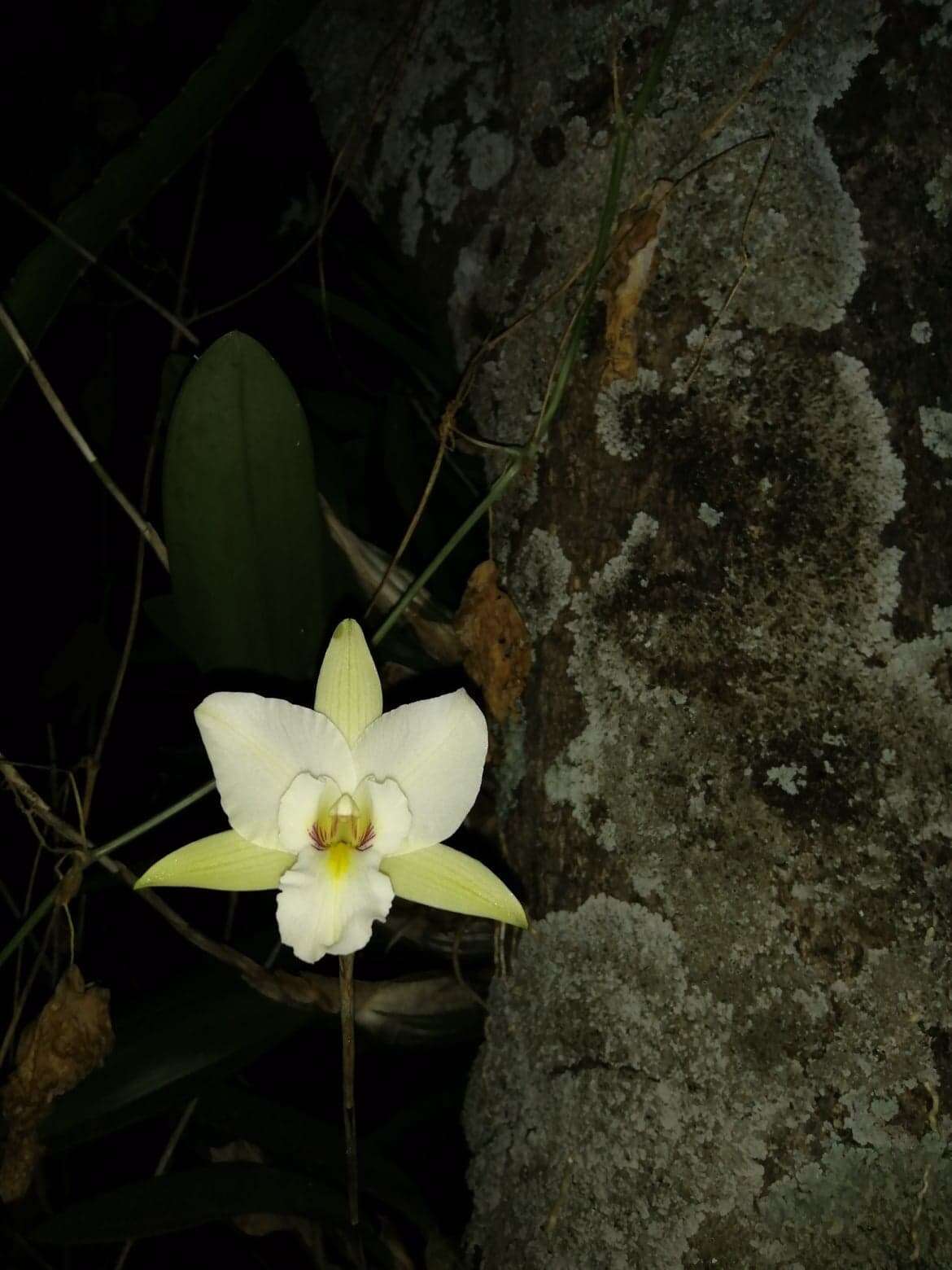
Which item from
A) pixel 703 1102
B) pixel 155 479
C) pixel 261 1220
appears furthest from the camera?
pixel 155 479

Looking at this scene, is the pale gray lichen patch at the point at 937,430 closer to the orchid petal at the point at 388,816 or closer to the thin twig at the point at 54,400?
the orchid petal at the point at 388,816

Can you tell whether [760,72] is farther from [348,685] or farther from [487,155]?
[348,685]

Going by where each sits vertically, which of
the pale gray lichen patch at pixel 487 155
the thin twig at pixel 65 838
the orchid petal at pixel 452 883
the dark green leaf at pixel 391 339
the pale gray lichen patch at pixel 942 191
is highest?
the pale gray lichen patch at pixel 942 191

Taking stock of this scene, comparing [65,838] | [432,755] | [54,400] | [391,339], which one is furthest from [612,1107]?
[391,339]

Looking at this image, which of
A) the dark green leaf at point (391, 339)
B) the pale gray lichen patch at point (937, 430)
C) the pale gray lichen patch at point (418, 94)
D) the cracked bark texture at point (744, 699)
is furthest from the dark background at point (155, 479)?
the pale gray lichen patch at point (937, 430)

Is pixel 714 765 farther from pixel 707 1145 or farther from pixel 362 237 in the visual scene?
pixel 362 237

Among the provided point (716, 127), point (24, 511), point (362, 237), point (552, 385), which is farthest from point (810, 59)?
point (24, 511)
